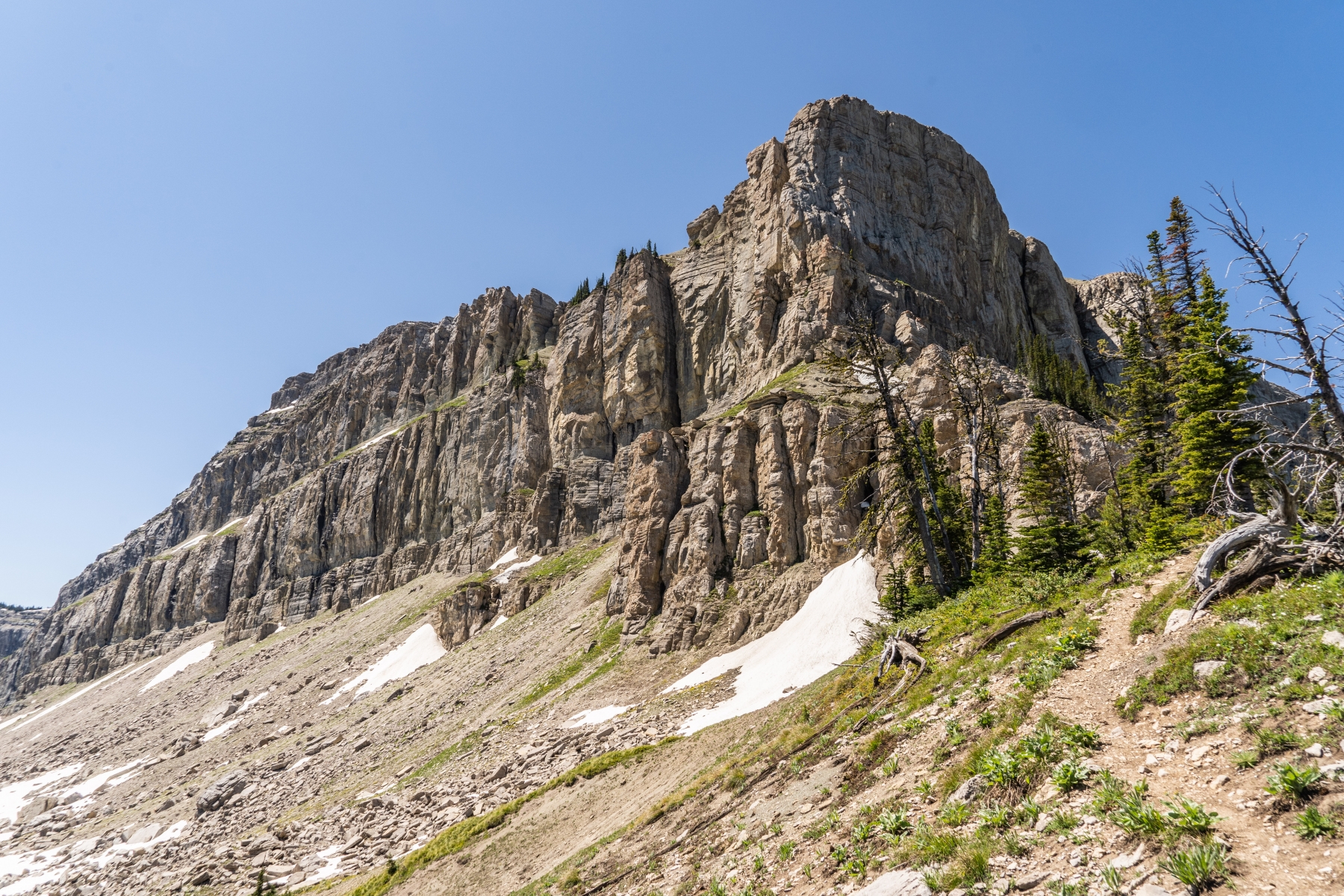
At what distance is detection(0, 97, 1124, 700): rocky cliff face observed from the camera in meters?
45.8

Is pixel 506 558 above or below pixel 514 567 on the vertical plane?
above

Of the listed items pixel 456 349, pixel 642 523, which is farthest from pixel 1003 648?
pixel 456 349

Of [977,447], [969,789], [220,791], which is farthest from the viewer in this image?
[220,791]

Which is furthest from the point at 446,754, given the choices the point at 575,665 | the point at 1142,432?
the point at 1142,432

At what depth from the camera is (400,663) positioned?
219ft

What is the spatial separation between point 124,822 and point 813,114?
103m

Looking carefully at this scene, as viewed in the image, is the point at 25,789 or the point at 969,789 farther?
the point at 25,789

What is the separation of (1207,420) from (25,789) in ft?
340

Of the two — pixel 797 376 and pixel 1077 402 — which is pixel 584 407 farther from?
pixel 1077 402

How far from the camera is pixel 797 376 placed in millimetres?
63625

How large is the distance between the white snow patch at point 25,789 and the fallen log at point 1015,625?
84.8 m

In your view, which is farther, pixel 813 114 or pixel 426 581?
pixel 426 581

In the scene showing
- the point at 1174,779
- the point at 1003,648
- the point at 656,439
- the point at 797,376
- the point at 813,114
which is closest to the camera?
the point at 1174,779

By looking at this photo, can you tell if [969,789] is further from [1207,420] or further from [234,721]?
[234,721]
